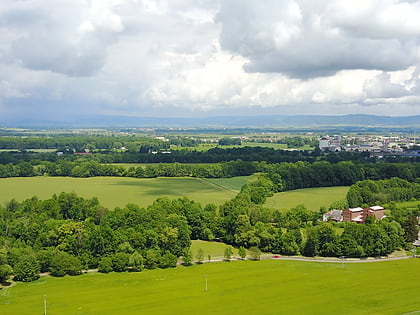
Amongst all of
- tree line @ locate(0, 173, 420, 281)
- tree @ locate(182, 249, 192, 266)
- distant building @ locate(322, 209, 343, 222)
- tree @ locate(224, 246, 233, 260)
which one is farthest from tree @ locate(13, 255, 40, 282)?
distant building @ locate(322, 209, 343, 222)

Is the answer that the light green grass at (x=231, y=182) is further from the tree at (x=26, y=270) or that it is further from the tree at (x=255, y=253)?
the tree at (x=26, y=270)

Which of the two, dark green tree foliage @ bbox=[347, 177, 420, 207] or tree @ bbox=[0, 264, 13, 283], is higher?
dark green tree foliage @ bbox=[347, 177, 420, 207]

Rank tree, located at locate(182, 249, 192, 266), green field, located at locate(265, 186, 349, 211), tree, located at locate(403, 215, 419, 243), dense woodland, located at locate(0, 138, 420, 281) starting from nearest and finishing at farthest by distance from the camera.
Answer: dense woodland, located at locate(0, 138, 420, 281) → tree, located at locate(182, 249, 192, 266) → tree, located at locate(403, 215, 419, 243) → green field, located at locate(265, 186, 349, 211)

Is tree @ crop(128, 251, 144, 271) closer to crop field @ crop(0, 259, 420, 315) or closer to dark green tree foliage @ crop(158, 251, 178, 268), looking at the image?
crop field @ crop(0, 259, 420, 315)

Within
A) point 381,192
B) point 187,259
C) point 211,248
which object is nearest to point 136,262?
point 187,259

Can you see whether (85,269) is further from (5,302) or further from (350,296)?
(350,296)

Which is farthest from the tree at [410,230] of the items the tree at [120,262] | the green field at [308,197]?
the tree at [120,262]

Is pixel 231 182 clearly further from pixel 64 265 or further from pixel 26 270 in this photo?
pixel 26 270
